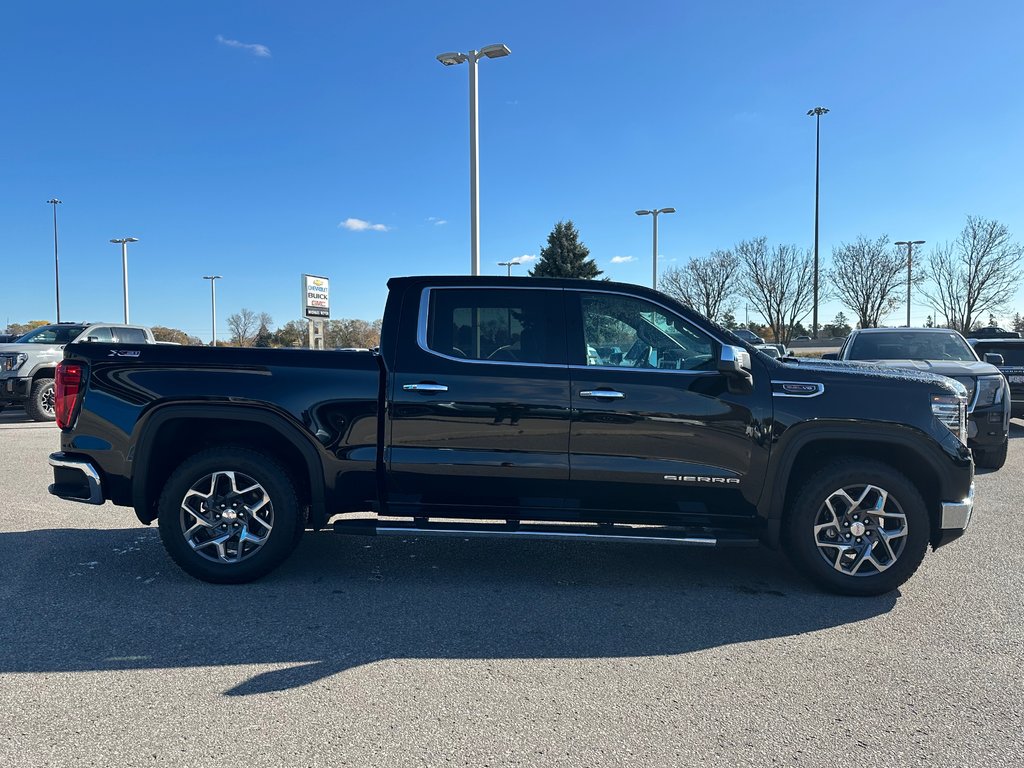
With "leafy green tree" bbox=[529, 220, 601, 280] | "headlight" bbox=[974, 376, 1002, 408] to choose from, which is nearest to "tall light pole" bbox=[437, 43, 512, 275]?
"headlight" bbox=[974, 376, 1002, 408]

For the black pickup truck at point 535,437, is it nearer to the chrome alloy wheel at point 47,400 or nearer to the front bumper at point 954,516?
the front bumper at point 954,516

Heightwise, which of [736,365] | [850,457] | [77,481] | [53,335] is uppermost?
[53,335]

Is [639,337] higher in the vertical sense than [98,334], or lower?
lower

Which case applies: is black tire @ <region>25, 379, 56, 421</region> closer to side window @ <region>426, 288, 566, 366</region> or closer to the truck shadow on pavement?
the truck shadow on pavement

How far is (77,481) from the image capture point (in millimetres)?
4484

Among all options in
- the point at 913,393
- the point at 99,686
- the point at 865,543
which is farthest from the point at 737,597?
the point at 99,686

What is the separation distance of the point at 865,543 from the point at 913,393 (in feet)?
3.18

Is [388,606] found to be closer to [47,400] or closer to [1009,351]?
[47,400]

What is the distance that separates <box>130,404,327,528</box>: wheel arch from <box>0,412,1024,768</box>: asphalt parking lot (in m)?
0.58

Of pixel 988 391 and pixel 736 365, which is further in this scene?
pixel 988 391

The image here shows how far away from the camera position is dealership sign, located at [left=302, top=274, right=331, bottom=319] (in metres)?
23.6

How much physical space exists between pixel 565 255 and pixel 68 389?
43.5 meters

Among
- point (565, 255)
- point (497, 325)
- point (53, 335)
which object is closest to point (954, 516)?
point (497, 325)

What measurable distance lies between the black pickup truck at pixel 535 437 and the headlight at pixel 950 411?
2 centimetres
